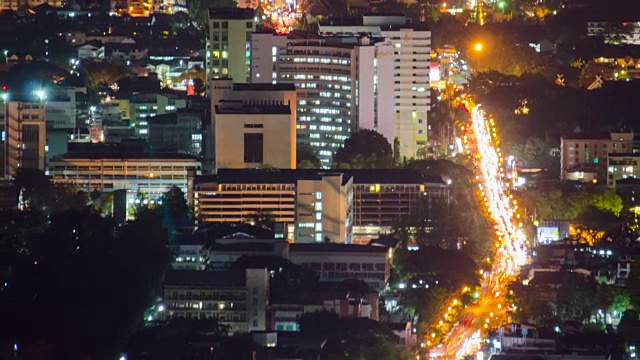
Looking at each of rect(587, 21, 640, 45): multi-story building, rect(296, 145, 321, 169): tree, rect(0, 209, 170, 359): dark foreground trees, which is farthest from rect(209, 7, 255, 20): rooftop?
rect(0, 209, 170, 359): dark foreground trees

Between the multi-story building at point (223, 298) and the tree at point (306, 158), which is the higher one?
the tree at point (306, 158)

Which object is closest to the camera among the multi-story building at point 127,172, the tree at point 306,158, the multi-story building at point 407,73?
the multi-story building at point 127,172

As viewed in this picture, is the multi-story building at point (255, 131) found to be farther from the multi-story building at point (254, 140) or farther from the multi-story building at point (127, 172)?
the multi-story building at point (127, 172)

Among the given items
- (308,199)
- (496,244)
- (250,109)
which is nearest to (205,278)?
(308,199)

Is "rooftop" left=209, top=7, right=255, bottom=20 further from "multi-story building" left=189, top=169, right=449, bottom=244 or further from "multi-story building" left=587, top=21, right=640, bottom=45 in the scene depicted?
"multi-story building" left=587, top=21, right=640, bottom=45

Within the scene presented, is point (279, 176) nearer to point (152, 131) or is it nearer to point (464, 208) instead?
point (464, 208)

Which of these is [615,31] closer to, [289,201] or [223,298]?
[289,201]

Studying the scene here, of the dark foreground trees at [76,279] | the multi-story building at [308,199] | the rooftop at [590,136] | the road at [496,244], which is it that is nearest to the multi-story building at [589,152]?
the rooftop at [590,136]
